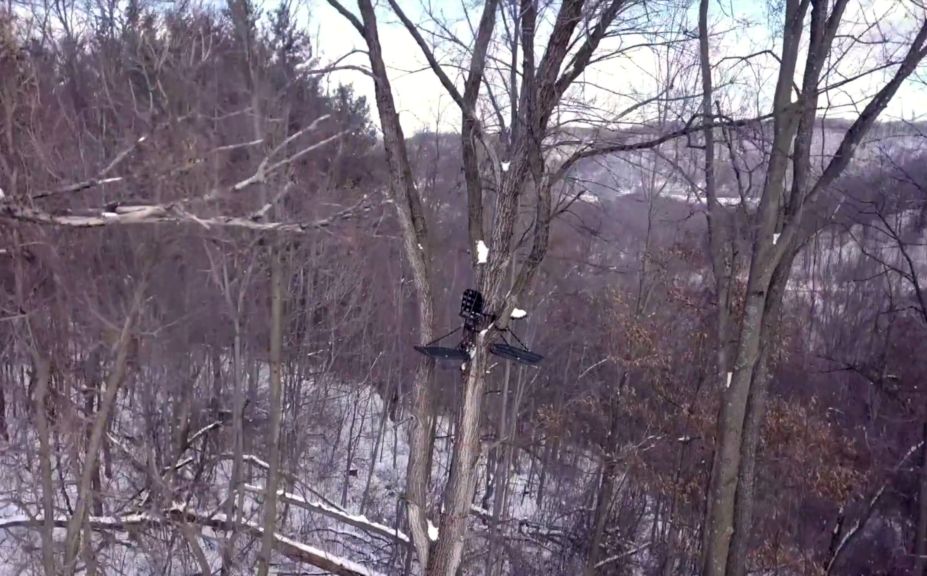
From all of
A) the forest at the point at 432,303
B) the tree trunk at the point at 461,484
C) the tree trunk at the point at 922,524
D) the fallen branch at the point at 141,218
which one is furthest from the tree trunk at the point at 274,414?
the tree trunk at the point at 922,524

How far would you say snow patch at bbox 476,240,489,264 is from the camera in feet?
19.1

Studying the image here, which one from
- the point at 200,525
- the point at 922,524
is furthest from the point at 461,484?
the point at 922,524

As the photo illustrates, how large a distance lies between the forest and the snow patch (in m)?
0.05

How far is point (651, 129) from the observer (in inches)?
224

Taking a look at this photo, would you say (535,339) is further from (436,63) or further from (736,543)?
(436,63)

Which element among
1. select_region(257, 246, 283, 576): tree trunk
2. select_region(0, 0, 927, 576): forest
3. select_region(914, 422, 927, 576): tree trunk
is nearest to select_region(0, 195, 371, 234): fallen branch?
select_region(0, 0, 927, 576): forest

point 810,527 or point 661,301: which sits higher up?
point 661,301

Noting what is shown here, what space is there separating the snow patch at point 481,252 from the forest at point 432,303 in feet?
0.15

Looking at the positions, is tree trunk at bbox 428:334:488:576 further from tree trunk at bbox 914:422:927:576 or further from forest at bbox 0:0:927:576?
tree trunk at bbox 914:422:927:576

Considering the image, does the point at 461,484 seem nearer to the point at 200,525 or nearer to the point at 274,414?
the point at 200,525

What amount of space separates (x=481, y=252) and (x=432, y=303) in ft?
1.90

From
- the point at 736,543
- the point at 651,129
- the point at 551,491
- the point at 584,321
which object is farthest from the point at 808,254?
the point at 651,129

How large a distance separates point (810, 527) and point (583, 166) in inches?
399

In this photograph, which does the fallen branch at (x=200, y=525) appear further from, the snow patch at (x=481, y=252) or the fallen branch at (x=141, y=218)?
the fallen branch at (x=141, y=218)
